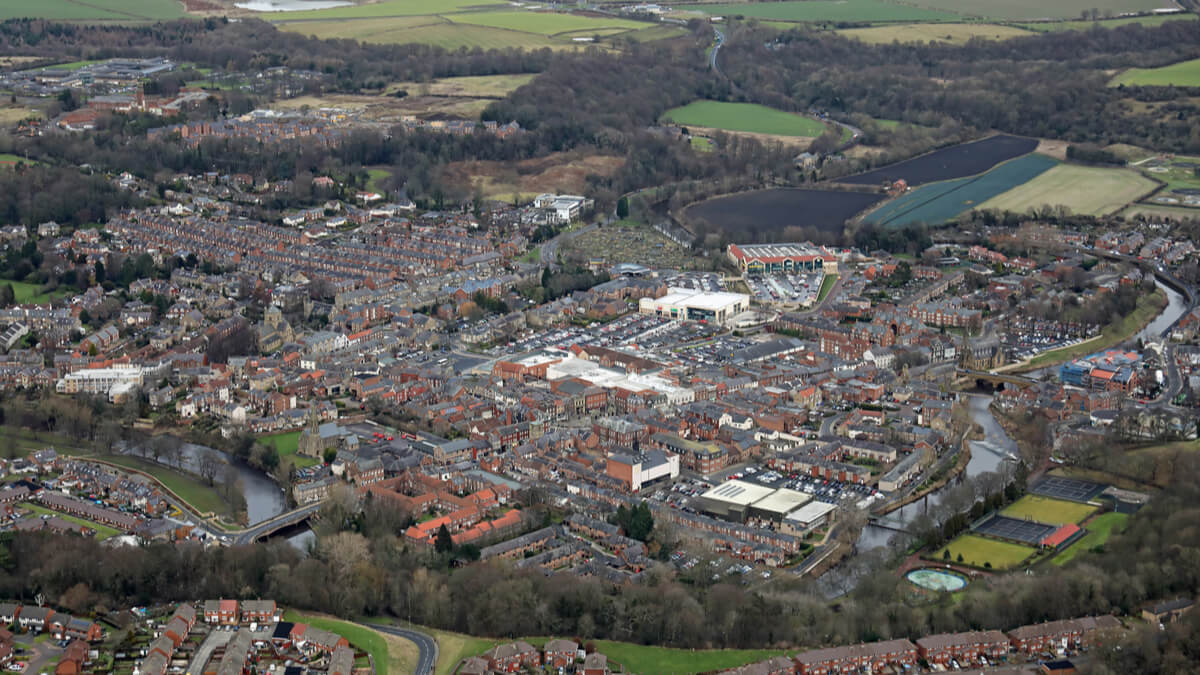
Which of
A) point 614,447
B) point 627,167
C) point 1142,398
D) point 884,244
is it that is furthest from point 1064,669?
point 627,167

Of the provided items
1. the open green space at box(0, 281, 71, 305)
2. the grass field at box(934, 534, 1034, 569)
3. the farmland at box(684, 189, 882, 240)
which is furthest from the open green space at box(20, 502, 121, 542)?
the farmland at box(684, 189, 882, 240)

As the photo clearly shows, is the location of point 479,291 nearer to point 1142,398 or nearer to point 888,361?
point 888,361

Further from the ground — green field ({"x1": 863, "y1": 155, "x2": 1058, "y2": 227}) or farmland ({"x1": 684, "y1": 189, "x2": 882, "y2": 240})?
green field ({"x1": 863, "y1": 155, "x2": 1058, "y2": 227})

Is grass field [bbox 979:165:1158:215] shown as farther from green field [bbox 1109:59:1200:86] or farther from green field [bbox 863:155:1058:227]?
green field [bbox 1109:59:1200:86]

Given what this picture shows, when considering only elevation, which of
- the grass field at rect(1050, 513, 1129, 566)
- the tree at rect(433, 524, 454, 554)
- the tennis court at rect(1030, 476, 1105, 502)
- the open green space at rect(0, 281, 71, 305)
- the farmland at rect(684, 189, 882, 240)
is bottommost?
the farmland at rect(684, 189, 882, 240)

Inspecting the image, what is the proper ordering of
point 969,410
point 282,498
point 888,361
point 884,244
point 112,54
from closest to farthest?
point 282,498 → point 969,410 → point 888,361 → point 884,244 → point 112,54

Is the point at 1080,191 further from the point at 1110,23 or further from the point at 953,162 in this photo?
the point at 1110,23
